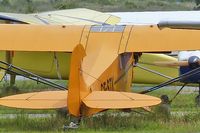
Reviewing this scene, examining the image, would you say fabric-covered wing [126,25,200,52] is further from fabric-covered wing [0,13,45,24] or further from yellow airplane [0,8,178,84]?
fabric-covered wing [0,13,45,24]

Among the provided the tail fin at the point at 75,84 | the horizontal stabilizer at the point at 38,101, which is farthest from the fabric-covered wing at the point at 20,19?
the tail fin at the point at 75,84

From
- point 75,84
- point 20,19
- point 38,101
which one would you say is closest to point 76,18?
point 20,19

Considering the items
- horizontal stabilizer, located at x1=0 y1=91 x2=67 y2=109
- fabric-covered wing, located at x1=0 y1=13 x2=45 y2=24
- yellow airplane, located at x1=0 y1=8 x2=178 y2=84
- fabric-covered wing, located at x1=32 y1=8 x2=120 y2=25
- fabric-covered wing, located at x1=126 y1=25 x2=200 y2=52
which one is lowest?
horizontal stabilizer, located at x1=0 y1=91 x2=67 y2=109

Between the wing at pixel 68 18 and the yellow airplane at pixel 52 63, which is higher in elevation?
the wing at pixel 68 18

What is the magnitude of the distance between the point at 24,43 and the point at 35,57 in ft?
19.5

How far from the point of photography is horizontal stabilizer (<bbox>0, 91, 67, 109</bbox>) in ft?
40.3

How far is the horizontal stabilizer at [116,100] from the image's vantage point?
478 inches

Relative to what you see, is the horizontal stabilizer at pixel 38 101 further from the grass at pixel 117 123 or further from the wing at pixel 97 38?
the wing at pixel 97 38

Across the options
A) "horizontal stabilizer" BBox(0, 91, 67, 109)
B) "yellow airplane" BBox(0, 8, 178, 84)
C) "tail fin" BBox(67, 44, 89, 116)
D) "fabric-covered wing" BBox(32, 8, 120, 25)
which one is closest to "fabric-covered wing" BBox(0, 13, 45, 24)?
"yellow airplane" BBox(0, 8, 178, 84)

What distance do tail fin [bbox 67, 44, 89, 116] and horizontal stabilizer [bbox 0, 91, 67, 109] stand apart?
0.18 metres

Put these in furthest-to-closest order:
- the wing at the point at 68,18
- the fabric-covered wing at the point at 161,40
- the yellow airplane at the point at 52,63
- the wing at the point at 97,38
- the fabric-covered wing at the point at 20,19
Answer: the wing at the point at 68,18 → the fabric-covered wing at the point at 20,19 → the yellow airplane at the point at 52,63 → the wing at the point at 97,38 → the fabric-covered wing at the point at 161,40

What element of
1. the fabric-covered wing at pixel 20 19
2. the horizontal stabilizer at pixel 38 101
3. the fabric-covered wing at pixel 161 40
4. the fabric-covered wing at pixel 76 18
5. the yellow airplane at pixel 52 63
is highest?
the fabric-covered wing at pixel 76 18

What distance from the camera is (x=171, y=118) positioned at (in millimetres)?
14047

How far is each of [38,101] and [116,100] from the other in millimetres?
1329
